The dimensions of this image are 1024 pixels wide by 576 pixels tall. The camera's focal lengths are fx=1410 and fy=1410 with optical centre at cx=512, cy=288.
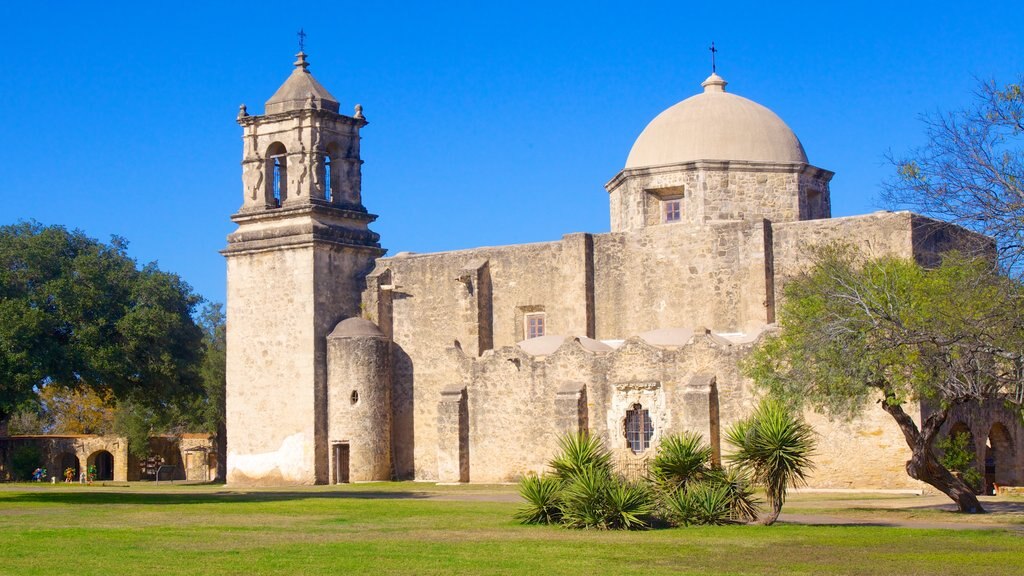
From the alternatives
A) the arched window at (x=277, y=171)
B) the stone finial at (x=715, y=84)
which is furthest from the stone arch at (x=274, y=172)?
the stone finial at (x=715, y=84)

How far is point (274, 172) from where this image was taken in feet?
128

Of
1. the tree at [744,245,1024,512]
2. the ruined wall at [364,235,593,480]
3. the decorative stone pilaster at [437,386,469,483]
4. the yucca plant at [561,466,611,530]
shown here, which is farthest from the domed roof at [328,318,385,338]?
the yucca plant at [561,466,611,530]

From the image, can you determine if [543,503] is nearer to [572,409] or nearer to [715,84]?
[572,409]

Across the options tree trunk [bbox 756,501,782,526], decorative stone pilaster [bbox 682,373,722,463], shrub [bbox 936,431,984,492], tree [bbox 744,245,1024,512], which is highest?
tree [bbox 744,245,1024,512]

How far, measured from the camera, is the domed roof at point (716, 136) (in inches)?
1414

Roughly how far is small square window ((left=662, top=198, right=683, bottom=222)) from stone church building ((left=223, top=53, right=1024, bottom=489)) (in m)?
0.13

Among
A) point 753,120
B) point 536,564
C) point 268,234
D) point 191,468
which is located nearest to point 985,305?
point 536,564

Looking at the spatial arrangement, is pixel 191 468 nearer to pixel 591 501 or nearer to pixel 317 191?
pixel 317 191

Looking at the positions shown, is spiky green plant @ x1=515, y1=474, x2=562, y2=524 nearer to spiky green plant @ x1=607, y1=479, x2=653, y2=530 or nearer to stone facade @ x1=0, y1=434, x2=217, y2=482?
spiky green plant @ x1=607, y1=479, x2=653, y2=530

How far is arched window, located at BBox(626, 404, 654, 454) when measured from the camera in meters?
32.1

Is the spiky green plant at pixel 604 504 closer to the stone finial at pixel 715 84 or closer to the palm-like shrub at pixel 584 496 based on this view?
the palm-like shrub at pixel 584 496

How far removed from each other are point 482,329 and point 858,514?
613 inches

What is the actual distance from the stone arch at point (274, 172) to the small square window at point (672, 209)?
1041 cm

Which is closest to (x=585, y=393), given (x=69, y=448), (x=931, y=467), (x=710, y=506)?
(x=931, y=467)
